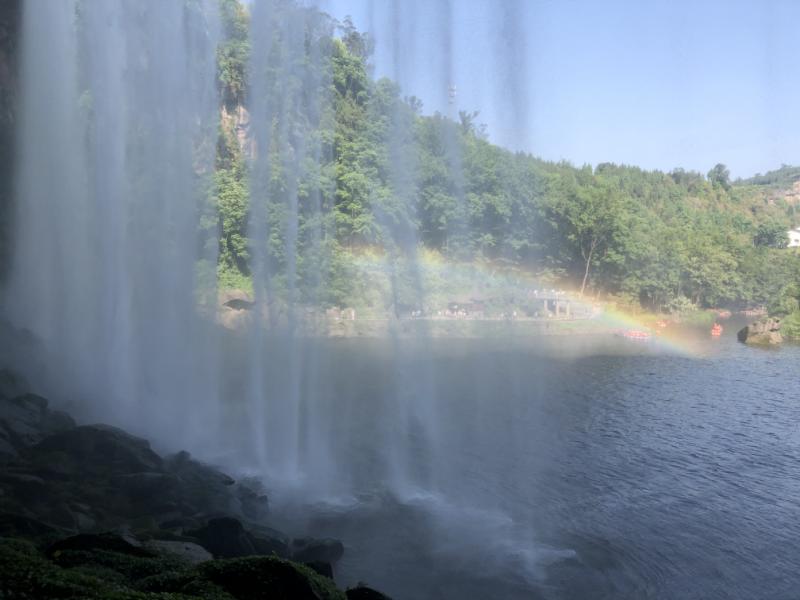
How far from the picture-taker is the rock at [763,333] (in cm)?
6138

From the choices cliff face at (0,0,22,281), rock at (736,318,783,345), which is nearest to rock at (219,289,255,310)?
cliff face at (0,0,22,281)

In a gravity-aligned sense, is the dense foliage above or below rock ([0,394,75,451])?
above

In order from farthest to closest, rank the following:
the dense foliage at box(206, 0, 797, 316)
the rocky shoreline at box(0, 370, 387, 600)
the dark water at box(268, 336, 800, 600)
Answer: the dense foliage at box(206, 0, 797, 316)
the dark water at box(268, 336, 800, 600)
the rocky shoreline at box(0, 370, 387, 600)

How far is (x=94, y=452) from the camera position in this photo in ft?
60.2

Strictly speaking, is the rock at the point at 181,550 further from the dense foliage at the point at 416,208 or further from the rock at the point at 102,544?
the dense foliage at the point at 416,208

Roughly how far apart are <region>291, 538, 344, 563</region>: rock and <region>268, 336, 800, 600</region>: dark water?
41cm

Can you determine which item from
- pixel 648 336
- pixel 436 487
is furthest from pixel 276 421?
pixel 648 336

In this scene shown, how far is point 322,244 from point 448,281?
10.4 metres

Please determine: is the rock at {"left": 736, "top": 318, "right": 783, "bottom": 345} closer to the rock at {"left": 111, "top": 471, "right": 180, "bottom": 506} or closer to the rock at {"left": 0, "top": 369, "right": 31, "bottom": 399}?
the rock at {"left": 111, "top": 471, "right": 180, "bottom": 506}

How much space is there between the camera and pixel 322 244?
182 ft

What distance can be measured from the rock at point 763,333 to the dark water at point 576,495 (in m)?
23.1

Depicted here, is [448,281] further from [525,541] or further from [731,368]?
[525,541]

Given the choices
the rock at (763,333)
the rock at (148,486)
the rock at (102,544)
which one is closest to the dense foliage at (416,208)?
the rock at (763,333)

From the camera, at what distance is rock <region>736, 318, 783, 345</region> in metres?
61.4
